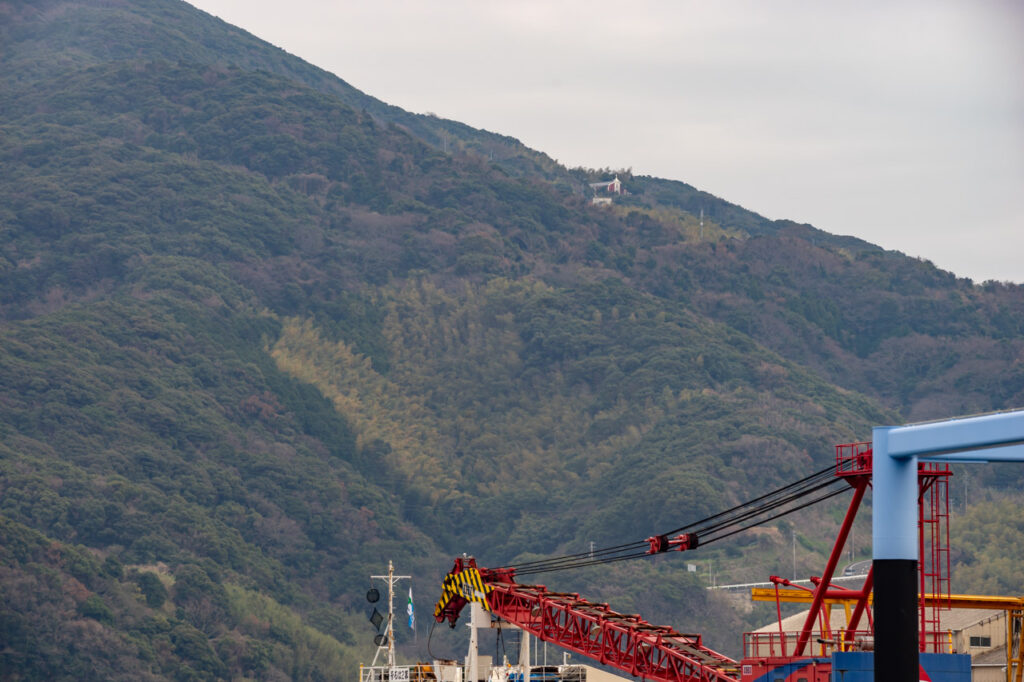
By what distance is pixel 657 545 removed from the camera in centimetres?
6888

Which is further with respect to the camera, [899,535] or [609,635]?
[609,635]

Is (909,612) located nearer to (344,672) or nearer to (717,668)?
(717,668)

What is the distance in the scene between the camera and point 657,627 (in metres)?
65.2

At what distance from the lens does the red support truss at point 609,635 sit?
208 ft

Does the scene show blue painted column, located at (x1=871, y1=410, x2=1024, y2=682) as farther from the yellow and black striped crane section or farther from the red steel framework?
the yellow and black striped crane section

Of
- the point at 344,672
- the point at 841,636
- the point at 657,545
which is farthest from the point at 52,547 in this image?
the point at 841,636

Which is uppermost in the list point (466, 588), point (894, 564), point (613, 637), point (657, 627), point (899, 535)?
point (899, 535)

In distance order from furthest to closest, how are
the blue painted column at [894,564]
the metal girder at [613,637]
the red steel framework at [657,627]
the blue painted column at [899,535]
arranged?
the metal girder at [613,637]
the red steel framework at [657,627]
the blue painted column at [894,564]
the blue painted column at [899,535]

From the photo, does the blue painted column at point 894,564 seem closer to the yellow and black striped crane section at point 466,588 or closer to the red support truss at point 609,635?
the red support truss at point 609,635

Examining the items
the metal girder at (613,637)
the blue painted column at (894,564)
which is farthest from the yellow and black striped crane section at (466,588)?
the blue painted column at (894,564)

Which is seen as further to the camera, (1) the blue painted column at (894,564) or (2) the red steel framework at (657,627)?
(2) the red steel framework at (657,627)

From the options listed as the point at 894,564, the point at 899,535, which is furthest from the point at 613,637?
the point at 899,535

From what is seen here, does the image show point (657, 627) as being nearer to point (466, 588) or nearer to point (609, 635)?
point (609, 635)

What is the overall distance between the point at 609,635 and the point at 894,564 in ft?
129
